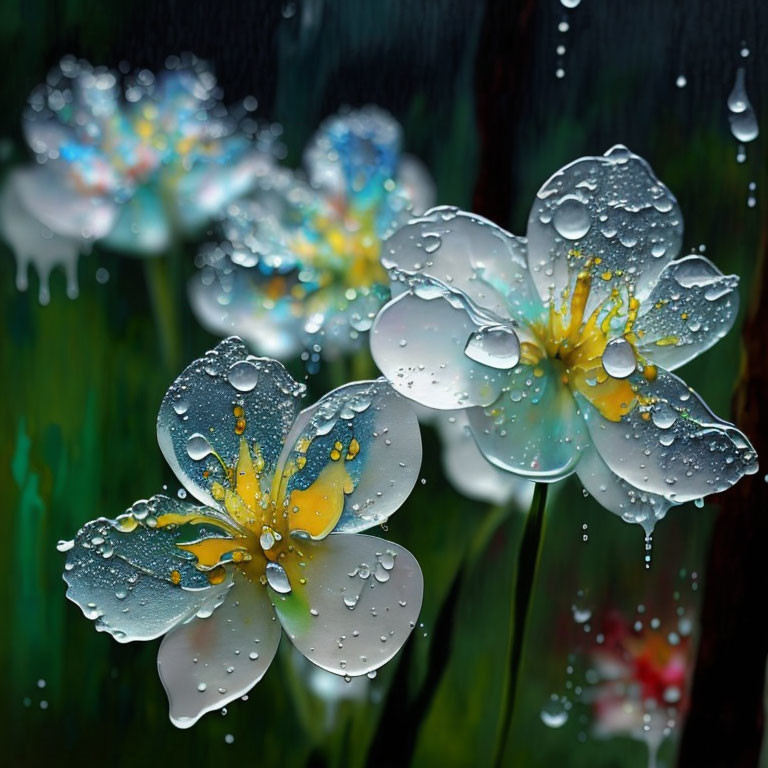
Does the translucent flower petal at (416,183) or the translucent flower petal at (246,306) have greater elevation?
the translucent flower petal at (416,183)

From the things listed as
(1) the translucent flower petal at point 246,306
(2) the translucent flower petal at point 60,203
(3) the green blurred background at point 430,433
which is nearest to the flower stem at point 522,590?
(3) the green blurred background at point 430,433

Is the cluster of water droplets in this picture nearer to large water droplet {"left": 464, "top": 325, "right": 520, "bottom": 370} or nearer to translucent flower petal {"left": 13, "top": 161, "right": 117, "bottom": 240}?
large water droplet {"left": 464, "top": 325, "right": 520, "bottom": 370}

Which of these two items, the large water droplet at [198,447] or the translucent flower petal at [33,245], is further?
the translucent flower petal at [33,245]

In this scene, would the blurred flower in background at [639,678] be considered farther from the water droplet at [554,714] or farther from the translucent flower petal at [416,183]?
the translucent flower petal at [416,183]

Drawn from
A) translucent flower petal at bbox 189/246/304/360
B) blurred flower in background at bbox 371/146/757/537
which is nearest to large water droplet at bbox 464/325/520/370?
blurred flower in background at bbox 371/146/757/537

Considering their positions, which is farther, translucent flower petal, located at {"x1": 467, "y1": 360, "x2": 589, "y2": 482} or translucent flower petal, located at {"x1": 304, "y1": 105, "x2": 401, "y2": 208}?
translucent flower petal, located at {"x1": 304, "y1": 105, "x2": 401, "y2": 208}

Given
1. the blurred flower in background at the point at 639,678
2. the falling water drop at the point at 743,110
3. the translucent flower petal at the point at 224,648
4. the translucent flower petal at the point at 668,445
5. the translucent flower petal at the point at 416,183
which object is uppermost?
the falling water drop at the point at 743,110

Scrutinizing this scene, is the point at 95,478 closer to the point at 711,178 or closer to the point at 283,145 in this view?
the point at 283,145

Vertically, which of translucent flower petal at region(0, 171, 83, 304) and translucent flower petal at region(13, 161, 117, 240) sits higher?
translucent flower petal at region(13, 161, 117, 240)
